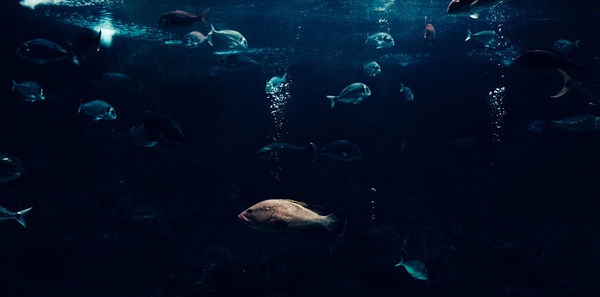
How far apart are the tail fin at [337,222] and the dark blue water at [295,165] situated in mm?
5398

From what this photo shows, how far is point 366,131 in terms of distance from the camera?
1455 centimetres

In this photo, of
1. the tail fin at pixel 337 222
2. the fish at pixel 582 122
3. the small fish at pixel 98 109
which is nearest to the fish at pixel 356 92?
the fish at pixel 582 122

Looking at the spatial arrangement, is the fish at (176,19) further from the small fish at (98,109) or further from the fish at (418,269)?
the fish at (418,269)

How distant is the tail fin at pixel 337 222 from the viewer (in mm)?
3455

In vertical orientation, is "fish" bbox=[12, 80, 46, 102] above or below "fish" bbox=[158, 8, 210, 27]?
below

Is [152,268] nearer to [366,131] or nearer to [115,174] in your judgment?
[115,174]

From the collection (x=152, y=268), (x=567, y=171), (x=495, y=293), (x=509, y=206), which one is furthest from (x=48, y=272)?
(x=567, y=171)

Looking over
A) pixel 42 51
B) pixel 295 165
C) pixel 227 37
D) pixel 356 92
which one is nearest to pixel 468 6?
pixel 356 92

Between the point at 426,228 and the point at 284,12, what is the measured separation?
428 inches

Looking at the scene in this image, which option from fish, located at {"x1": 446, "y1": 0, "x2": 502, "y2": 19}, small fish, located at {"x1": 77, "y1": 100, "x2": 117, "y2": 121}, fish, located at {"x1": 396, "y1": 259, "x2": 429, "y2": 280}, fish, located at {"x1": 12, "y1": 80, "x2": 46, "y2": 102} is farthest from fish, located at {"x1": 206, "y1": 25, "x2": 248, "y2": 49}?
fish, located at {"x1": 396, "y1": 259, "x2": 429, "y2": 280}

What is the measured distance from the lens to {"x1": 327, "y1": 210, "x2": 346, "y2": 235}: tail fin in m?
3.46

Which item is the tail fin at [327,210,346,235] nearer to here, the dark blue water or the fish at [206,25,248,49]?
the dark blue water

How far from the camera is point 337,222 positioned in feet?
11.4

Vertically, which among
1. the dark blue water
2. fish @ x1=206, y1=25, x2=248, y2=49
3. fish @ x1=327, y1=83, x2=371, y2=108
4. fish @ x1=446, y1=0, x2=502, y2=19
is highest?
fish @ x1=446, y1=0, x2=502, y2=19
